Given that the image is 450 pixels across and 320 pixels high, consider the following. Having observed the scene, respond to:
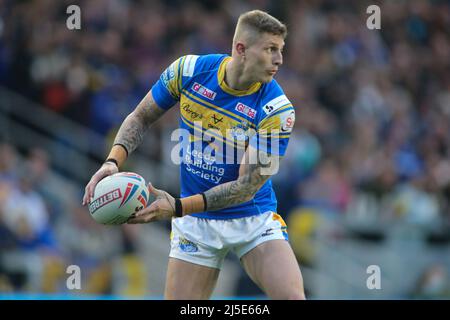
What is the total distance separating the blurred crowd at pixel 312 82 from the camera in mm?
13391

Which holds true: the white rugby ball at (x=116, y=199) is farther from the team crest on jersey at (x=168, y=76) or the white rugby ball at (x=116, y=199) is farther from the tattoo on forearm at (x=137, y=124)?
the team crest on jersey at (x=168, y=76)

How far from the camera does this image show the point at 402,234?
44.3ft

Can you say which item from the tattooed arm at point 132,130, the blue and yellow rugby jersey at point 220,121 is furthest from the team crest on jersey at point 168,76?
the tattooed arm at point 132,130

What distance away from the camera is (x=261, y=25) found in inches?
255

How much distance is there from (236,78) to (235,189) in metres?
0.85

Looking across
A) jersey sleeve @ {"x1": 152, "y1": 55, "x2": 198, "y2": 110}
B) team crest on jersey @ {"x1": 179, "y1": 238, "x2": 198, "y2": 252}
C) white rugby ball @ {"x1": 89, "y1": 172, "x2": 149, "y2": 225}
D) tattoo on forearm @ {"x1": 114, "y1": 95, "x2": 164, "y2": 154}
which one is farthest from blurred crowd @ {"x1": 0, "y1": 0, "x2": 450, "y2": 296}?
white rugby ball @ {"x1": 89, "y1": 172, "x2": 149, "y2": 225}

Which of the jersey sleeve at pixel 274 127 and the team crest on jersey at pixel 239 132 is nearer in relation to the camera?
the jersey sleeve at pixel 274 127

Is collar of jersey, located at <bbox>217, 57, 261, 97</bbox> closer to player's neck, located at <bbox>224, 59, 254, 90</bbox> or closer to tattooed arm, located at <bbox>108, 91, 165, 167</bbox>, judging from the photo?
player's neck, located at <bbox>224, 59, 254, 90</bbox>

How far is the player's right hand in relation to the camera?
630 centimetres

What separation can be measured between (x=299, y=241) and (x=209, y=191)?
6645 mm

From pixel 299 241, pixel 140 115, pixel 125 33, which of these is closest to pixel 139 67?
pixel 125 33

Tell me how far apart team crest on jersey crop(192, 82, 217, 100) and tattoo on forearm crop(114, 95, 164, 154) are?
0.35 meters

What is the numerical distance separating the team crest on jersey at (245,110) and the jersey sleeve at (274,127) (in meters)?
0.09

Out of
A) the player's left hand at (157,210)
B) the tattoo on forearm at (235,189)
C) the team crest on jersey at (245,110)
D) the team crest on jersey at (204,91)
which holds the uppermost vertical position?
the team crest on jersey at (204,91)
